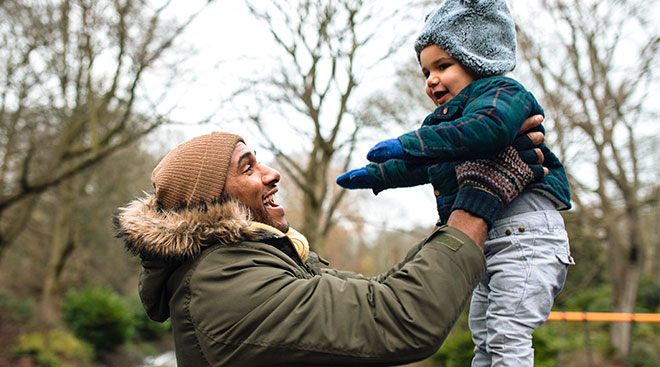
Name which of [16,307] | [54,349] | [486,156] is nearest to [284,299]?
[486,156]

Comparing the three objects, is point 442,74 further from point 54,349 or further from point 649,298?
point 649,298

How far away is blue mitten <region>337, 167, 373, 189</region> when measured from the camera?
180 cm

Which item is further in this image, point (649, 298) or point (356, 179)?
point (649, 298)

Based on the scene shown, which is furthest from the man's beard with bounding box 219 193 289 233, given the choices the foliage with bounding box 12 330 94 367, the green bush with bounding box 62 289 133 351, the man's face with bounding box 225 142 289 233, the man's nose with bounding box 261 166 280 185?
the green bush with bounding box 62 289 133 351

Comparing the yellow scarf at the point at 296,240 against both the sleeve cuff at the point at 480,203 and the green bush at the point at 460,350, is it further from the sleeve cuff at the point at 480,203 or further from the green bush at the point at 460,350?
the green bush at the point at 460,350

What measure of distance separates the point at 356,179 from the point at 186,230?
593mm

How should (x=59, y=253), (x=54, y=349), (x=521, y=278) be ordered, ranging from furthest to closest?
(x=59, y=253)
(x=54, y=349)
(x=521, y=278)

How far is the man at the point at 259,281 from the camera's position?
4.37 feet

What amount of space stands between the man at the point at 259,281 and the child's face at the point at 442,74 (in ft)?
1.13

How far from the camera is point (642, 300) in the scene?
52.6ft

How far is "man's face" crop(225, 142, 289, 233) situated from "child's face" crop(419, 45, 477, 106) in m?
0.65

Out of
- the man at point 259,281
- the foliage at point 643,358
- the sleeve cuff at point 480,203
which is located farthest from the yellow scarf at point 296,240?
the foliage at point 643,358

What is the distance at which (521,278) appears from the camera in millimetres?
1561

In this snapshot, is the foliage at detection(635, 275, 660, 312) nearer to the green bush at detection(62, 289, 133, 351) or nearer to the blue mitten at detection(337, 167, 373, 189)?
the green bush at detection(62, 289, 133, 351)
